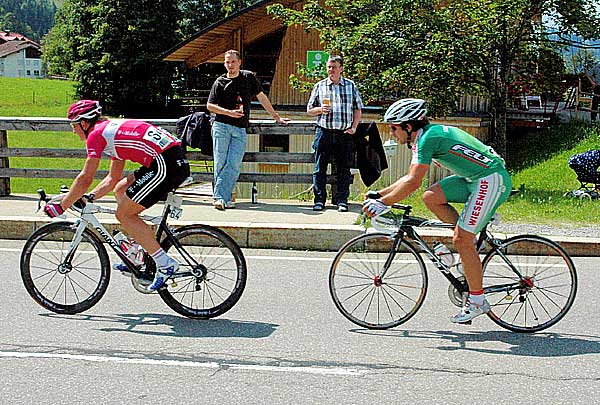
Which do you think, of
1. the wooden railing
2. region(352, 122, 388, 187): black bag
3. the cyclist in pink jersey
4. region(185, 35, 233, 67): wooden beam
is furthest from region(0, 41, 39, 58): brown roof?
the cyclist in pink jersey

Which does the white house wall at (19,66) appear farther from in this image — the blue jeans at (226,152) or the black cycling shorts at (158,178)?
the black cycling shorts at (158,178)

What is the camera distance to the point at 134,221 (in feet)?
22.8

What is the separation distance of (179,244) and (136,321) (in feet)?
2.35

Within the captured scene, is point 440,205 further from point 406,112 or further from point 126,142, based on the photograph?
point 126,142

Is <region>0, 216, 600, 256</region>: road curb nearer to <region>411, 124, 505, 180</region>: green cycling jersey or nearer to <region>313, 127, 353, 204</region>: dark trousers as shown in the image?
<region>313, 127, 353, 204</region>: dark trousers

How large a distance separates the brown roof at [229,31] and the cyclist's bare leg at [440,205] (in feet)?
61.9

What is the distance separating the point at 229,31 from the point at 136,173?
72.0ft

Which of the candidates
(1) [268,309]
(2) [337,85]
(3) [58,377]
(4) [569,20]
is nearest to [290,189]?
(4) [569,20]

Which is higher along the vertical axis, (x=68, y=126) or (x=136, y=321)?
(x=68, y=126)

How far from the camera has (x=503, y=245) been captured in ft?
22.1

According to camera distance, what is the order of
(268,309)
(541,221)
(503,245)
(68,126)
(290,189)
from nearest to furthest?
(503,245) → (268,309) → (541,221) → (68,126) → (290,189)

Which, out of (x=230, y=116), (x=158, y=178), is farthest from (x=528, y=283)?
(x=230, y=116)

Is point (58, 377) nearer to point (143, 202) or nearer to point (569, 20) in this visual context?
point (143, 202)

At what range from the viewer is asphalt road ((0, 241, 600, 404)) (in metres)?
5.44
